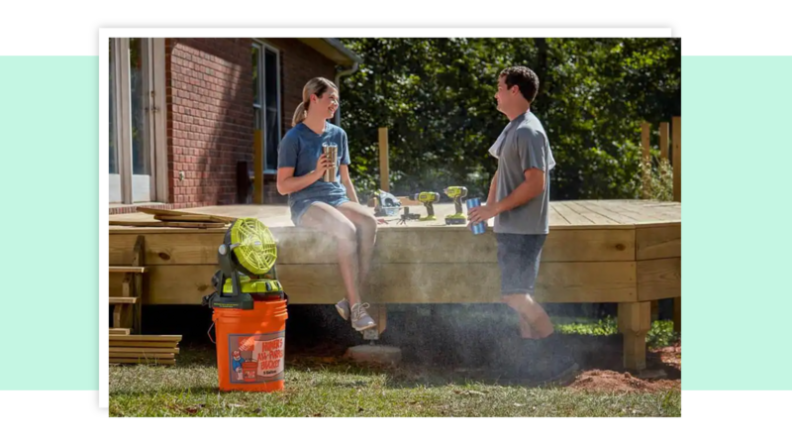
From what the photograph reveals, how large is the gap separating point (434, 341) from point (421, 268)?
2.09ft

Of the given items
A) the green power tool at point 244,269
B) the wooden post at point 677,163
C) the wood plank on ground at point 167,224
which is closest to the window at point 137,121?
the wood plank on ground at point 167,224

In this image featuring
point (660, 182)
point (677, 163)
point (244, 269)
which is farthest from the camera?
point (660, 182)

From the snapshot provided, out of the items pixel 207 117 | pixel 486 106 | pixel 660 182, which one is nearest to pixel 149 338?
pixel 207 117

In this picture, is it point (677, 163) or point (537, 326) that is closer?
point (537, 326)

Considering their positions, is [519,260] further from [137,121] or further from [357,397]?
[137,121]

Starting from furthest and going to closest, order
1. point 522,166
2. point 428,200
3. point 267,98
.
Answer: point 267,98 → point 428,200 → point 522,166
